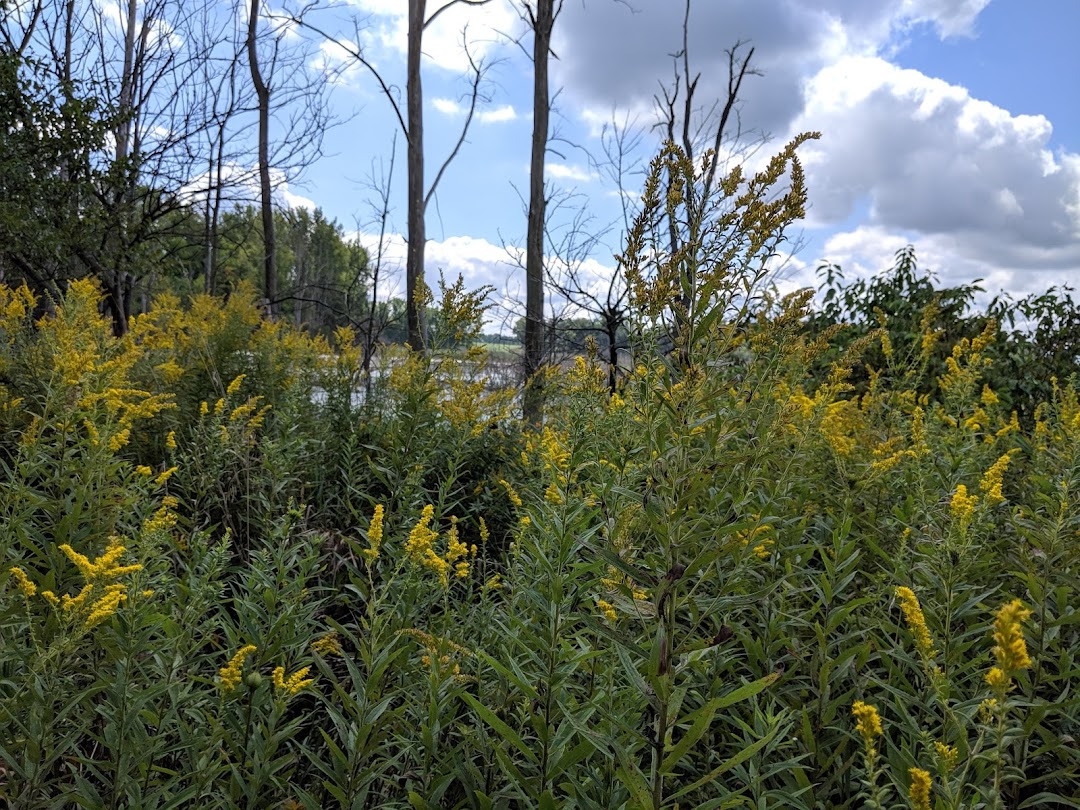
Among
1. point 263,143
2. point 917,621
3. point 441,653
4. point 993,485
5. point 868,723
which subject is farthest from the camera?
point 263,143

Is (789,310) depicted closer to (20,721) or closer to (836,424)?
(836,424)

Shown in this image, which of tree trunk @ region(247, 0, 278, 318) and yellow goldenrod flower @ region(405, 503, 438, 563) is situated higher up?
tree trunk @ region(247, 0, 278, 318)

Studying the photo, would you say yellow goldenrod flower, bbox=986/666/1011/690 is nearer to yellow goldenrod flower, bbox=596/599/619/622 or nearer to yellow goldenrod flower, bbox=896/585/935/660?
yellow goldenrod flower, bbox=896/585/935/660

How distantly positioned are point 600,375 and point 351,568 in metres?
1.16

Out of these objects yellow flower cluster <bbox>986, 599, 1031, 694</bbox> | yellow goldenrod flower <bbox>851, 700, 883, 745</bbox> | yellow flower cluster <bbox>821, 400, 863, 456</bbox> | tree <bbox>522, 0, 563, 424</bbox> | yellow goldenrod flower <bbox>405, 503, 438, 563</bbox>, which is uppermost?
tree <bbox>522, 0, 563, 424</bbox>

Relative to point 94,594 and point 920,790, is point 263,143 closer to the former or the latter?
point 94,594

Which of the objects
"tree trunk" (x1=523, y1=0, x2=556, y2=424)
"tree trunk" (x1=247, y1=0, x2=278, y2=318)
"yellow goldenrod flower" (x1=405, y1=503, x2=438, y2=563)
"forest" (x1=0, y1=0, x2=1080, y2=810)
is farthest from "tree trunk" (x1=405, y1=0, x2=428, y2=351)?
"yellow goldenrod flower" (x1=405, y1=503, x2=438, y2=563)

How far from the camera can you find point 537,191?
26.1 feet

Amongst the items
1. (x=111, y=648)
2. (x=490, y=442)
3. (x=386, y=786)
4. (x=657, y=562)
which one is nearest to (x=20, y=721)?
(x=111, y=648)

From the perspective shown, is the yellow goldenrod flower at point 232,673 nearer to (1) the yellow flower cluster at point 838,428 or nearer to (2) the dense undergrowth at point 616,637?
(2) the dense undergrowth at point 616,637

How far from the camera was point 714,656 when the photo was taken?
68.8 inches

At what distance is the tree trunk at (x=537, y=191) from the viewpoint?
781 cm

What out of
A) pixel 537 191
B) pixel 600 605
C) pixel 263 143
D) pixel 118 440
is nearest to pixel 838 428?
pixel 600 605

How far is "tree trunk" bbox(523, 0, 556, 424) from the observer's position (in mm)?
7809
